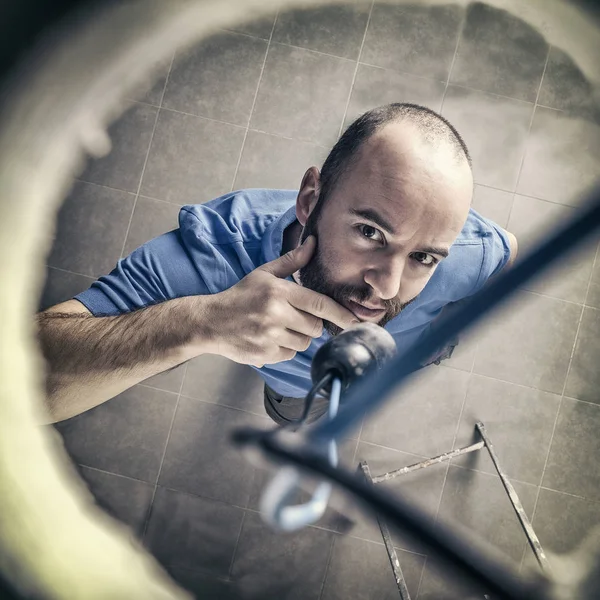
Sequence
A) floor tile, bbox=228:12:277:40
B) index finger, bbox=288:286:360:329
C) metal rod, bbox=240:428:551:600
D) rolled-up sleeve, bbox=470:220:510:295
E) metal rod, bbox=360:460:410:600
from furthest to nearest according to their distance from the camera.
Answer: floor tile, bbox=228:12:277:40 < metal rod, bbox=360:460:410:600 < rolled-up sleeve, bbox=470:220:510:295 < index finger, bbox=288:286:360:329 < metal rod, bbox=240:428:551:600

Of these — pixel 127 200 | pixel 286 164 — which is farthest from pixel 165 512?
pixel 286 164

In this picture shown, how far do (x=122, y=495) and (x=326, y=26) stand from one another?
4.15 ft

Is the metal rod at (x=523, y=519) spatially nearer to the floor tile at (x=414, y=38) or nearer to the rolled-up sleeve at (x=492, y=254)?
the rolled-up sleeve at (x=492, y=254)

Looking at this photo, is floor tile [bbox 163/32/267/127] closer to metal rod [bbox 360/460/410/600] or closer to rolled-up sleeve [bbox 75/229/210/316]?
rolled-up sleeve [bbox 75/229/210/316]

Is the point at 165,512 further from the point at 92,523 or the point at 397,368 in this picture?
the point at 397,368

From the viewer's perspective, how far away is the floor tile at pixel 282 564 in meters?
1.24

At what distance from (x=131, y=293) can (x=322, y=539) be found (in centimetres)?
90

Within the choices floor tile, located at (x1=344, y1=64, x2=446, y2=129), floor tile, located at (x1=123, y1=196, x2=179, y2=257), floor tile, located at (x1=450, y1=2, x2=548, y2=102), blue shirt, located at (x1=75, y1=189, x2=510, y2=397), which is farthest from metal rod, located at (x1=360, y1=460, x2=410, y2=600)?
floor tile, located at (x1=450, y1=2, x2=548, y2=102)

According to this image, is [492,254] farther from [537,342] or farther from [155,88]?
[155,88]

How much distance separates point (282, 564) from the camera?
124cm

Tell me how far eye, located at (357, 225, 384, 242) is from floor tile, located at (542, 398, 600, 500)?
98cm

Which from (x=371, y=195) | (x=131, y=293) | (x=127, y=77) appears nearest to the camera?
(x=371, y=195)

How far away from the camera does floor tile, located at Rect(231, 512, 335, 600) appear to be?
124cm

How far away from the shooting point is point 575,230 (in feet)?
0.58
